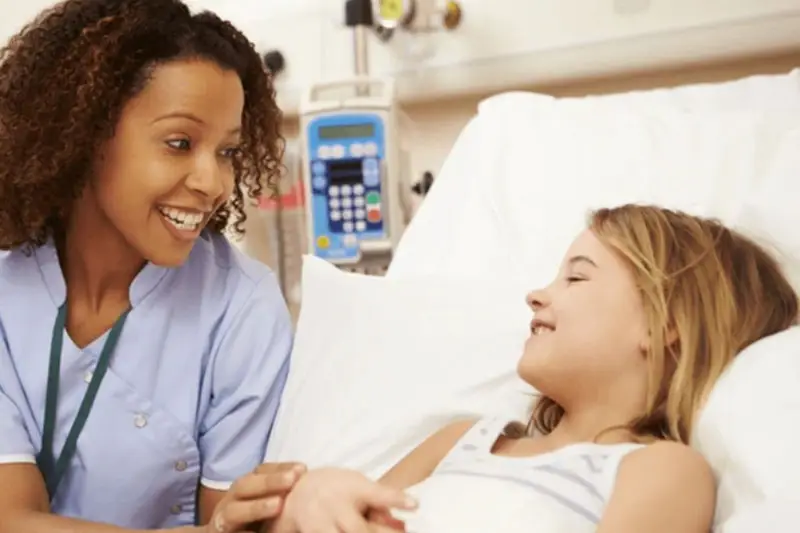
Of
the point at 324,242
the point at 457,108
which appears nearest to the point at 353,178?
the point at 324,242

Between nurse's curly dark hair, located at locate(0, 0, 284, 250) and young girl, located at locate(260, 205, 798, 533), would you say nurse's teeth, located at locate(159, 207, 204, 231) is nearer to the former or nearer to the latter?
nurse's curly dark hair, located at locate(0, 0, 284, 250)

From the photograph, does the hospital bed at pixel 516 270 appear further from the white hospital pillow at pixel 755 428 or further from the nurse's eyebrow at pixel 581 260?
the nurse's eyebrow at pixel 581 260

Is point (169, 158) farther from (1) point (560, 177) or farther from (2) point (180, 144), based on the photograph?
(1) point (560, 177)

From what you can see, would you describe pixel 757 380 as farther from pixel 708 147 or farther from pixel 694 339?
pixel 708 147

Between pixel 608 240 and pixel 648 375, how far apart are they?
0.54 feet

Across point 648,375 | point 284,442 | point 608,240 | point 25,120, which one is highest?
point 25,120

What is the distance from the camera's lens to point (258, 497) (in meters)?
0.93

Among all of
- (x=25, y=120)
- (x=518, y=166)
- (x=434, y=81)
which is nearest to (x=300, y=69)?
(x=434, y=81)

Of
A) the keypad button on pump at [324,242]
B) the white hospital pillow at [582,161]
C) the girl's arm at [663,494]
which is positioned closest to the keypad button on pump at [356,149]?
the keypad button on pump at [324,242]

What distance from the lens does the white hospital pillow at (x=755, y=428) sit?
797mm

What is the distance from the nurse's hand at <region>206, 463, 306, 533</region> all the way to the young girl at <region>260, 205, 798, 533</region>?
0.05 ft

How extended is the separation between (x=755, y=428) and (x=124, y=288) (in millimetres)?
825

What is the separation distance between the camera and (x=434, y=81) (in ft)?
6.58

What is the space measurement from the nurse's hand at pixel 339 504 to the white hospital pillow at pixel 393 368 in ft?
0.67
